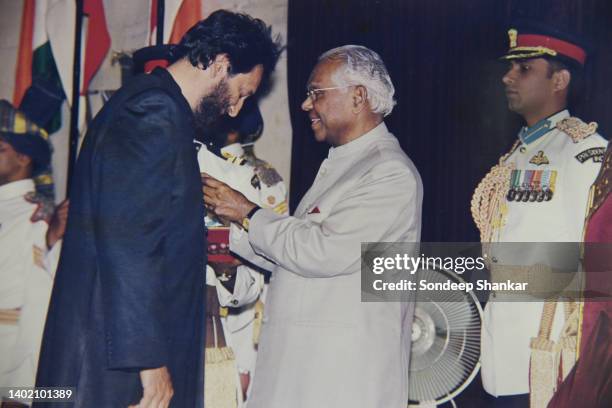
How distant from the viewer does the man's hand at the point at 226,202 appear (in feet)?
8.11

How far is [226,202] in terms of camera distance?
2.48 metres

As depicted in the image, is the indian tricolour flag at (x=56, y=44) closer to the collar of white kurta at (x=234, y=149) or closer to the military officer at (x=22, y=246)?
the military officer at (x=22, y=246)

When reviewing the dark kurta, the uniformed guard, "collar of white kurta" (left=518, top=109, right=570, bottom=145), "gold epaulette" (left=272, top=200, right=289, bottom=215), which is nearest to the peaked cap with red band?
the uniformed guard

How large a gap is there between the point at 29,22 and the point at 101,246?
1943 mm

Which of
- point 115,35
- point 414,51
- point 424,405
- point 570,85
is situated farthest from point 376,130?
point 115,35

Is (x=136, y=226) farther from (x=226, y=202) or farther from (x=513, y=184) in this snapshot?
(x=513, y=184)

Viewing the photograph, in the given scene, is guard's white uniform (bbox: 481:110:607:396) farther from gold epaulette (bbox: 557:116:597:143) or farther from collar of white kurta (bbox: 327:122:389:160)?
collar of white kurta (bbox: 327:122:389:160)

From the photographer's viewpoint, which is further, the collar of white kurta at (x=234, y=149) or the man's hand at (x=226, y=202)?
the collar of white kurta at (x=234, y=149)

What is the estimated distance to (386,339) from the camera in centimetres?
241

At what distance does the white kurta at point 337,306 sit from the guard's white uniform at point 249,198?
0.57 m

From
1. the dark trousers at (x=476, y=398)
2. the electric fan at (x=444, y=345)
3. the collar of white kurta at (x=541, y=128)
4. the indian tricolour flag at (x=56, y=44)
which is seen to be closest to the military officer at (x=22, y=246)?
the indian tricolour flag at (x=56, y=44)

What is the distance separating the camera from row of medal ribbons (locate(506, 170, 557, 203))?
9.55 feet

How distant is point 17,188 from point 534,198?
2075 millimetres

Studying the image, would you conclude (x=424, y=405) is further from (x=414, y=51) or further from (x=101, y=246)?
(x=101, y=246)
